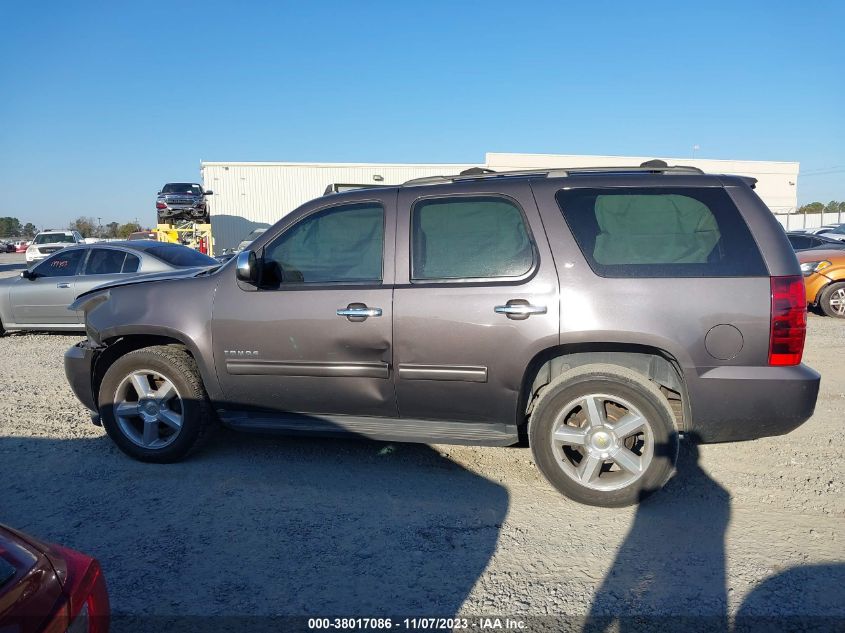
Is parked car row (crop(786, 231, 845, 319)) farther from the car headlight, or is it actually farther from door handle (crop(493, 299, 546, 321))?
A: door handle (crop(493, 299, 546, 321))

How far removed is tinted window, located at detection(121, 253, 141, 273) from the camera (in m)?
8.74

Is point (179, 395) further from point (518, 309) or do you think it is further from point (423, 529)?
point (518, 309)

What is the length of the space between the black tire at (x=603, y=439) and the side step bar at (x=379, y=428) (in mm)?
229

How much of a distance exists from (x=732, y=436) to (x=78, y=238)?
30074 mm

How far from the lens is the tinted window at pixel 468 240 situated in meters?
3.58

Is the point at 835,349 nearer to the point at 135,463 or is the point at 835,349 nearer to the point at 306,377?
the point at 306,377

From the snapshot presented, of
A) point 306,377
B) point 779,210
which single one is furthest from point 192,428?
point 779,210

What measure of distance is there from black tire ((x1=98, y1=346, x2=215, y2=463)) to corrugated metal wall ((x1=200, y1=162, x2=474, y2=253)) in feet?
79.4

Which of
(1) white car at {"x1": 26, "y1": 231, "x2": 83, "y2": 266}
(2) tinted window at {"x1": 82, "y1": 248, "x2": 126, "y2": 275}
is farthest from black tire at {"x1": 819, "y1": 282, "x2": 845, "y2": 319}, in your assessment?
(1) white car at {"x1": 26, "y1": 231, "x2": 83, "y2": 266}

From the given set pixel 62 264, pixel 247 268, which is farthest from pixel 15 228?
pixel 247 268

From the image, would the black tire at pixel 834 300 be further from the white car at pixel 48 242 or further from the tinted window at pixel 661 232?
the white car at pixel 48 242

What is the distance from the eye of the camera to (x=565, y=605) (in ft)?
8.51

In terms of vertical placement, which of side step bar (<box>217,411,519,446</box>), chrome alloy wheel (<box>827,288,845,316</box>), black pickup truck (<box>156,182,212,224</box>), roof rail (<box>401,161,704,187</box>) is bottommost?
side step bar (<box>217,411,519,446</box>)

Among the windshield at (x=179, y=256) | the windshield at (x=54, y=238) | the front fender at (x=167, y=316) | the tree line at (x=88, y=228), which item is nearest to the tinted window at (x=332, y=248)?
the front fender at (x=167, y=316)
